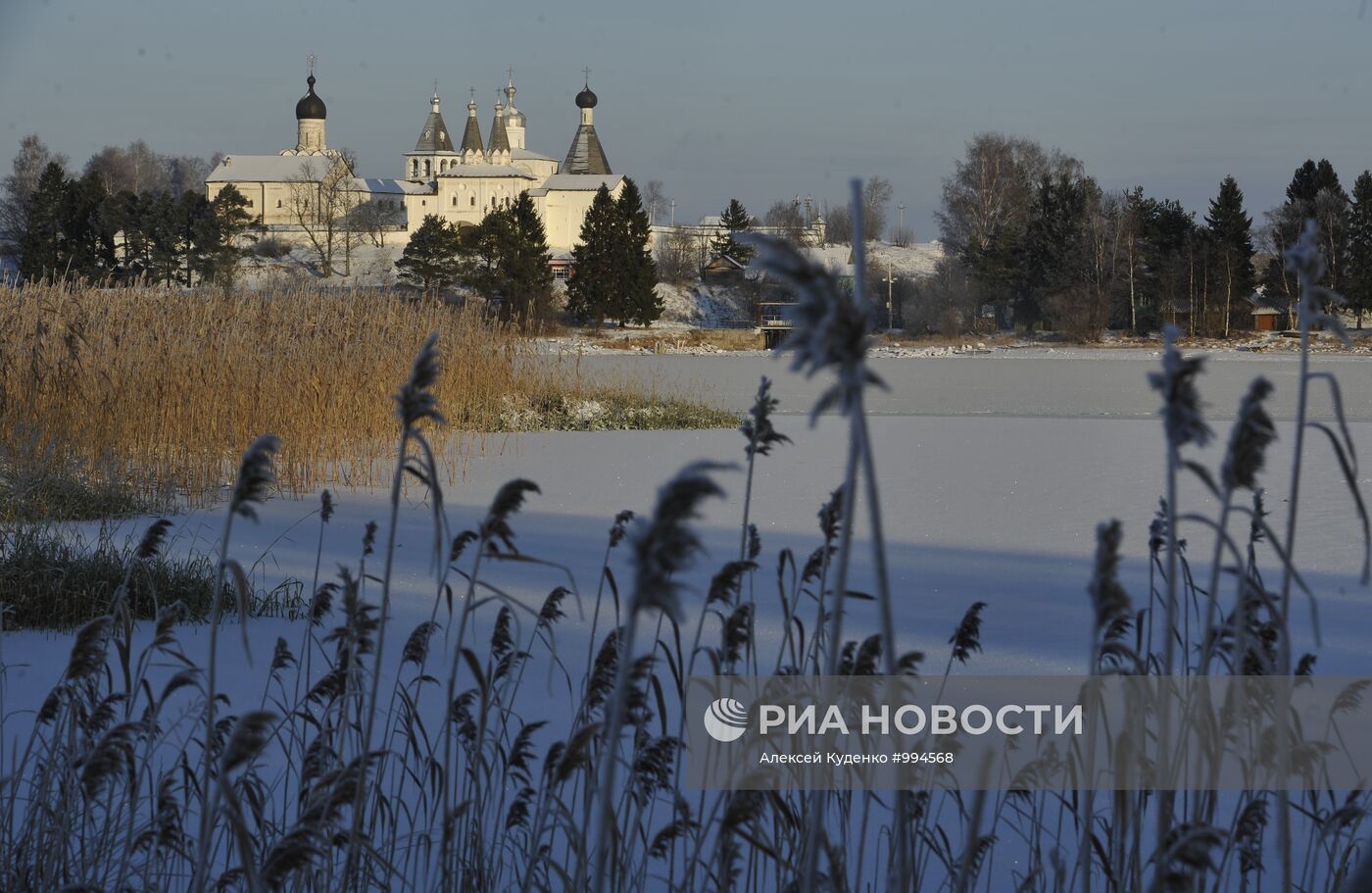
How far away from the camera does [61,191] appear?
140ft

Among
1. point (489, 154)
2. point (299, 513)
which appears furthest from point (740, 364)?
point (489, 154)

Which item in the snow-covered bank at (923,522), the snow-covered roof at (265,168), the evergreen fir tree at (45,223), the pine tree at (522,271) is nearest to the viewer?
the snow-covered bank at (923,522)

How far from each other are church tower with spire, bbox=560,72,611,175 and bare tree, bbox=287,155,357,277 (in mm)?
13047

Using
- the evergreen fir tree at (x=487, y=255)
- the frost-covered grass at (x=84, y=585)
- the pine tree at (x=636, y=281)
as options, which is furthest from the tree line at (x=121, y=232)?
the frost-covered grass at (x=84, y=585)

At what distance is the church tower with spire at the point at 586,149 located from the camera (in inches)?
2953

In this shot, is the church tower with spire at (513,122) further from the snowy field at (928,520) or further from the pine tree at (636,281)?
the snowy field at (928,520)

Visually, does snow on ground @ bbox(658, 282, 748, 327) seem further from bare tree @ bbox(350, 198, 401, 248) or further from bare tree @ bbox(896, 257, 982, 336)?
bare tree @ bbox(350, 198, 401, 248)

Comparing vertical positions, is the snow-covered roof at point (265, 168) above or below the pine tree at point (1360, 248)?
above

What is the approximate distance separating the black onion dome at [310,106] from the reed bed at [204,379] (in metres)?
69.0

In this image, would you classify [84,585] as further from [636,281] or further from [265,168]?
[265,168]

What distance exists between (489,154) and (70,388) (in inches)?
2774

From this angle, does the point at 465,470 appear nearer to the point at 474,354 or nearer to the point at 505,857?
the point at 474,354

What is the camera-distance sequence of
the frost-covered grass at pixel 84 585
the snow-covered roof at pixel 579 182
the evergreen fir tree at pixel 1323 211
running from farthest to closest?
the snow-covered roof at pixel 579 182 < the evergreen fir tree at pixel 1323 211 < the frost-covered grass at pixel 84 585

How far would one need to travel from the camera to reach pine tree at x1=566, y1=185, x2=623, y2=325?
44531 mm
